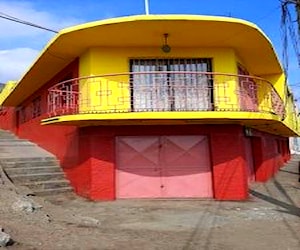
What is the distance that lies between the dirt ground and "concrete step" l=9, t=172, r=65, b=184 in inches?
70.7

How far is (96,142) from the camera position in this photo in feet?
46.4

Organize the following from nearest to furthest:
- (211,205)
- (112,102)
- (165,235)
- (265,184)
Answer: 1. (165,235)
2. (211,205)
3. (112,102)
4. (265,184)

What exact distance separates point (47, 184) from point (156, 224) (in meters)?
6.62

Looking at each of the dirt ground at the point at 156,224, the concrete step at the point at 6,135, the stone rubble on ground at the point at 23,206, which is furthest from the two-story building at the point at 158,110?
the concrete step at the point at 6,135

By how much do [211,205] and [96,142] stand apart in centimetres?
418

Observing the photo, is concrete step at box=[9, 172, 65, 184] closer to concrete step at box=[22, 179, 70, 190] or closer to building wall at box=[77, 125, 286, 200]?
concrete step at box=[22, 179, 70, 190]

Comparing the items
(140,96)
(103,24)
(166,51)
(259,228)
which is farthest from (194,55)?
(259,228)

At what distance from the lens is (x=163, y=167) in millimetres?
14578

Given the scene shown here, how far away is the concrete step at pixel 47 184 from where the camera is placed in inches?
598

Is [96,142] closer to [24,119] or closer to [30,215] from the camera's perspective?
[30,215]

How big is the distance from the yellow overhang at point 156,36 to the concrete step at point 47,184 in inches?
171

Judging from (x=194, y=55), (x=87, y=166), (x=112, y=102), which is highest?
(x=194, y=55)

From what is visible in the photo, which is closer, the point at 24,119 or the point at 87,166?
the point at 87,166

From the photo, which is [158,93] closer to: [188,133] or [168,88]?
[168,88]
